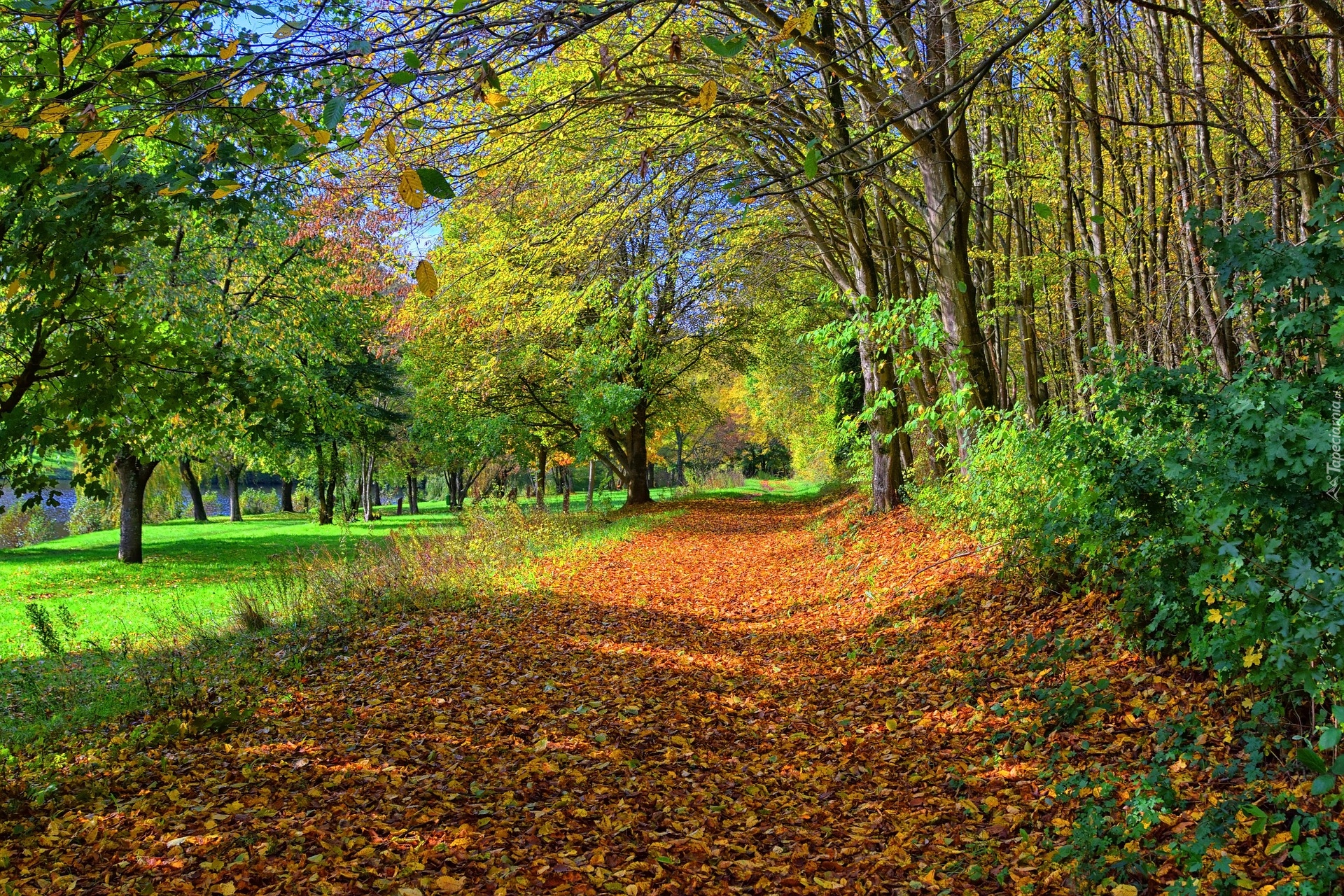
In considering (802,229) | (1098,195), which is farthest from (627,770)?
(802,229)

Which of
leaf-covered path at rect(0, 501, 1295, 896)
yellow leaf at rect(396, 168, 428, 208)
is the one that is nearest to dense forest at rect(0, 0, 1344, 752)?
yellow leaf at rect(396, 168, 428, 208)

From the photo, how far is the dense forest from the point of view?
351 cm

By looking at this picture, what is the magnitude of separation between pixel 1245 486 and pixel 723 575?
1000 cm

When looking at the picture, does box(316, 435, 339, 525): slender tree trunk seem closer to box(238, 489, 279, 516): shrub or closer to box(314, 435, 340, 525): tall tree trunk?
box(314, 435, 340, 525): tall tree trunk

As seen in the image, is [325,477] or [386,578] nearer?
[386,578]

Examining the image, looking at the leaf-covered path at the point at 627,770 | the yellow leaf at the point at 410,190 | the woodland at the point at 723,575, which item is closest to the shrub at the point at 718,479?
the woodland at the point at 723,575

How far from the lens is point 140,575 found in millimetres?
17047

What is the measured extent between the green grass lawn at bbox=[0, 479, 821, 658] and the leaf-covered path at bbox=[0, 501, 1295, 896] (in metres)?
5.59

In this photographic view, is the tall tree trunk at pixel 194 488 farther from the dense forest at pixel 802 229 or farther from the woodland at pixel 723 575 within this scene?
the woodland at pixel 723 575

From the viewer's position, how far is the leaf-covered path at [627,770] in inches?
142

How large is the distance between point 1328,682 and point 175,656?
8.40 metres

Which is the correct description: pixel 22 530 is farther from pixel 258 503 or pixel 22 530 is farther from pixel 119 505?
pixel 258 503

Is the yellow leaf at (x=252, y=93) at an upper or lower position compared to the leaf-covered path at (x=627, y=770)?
upper

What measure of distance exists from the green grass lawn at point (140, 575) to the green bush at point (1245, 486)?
32.8ft
